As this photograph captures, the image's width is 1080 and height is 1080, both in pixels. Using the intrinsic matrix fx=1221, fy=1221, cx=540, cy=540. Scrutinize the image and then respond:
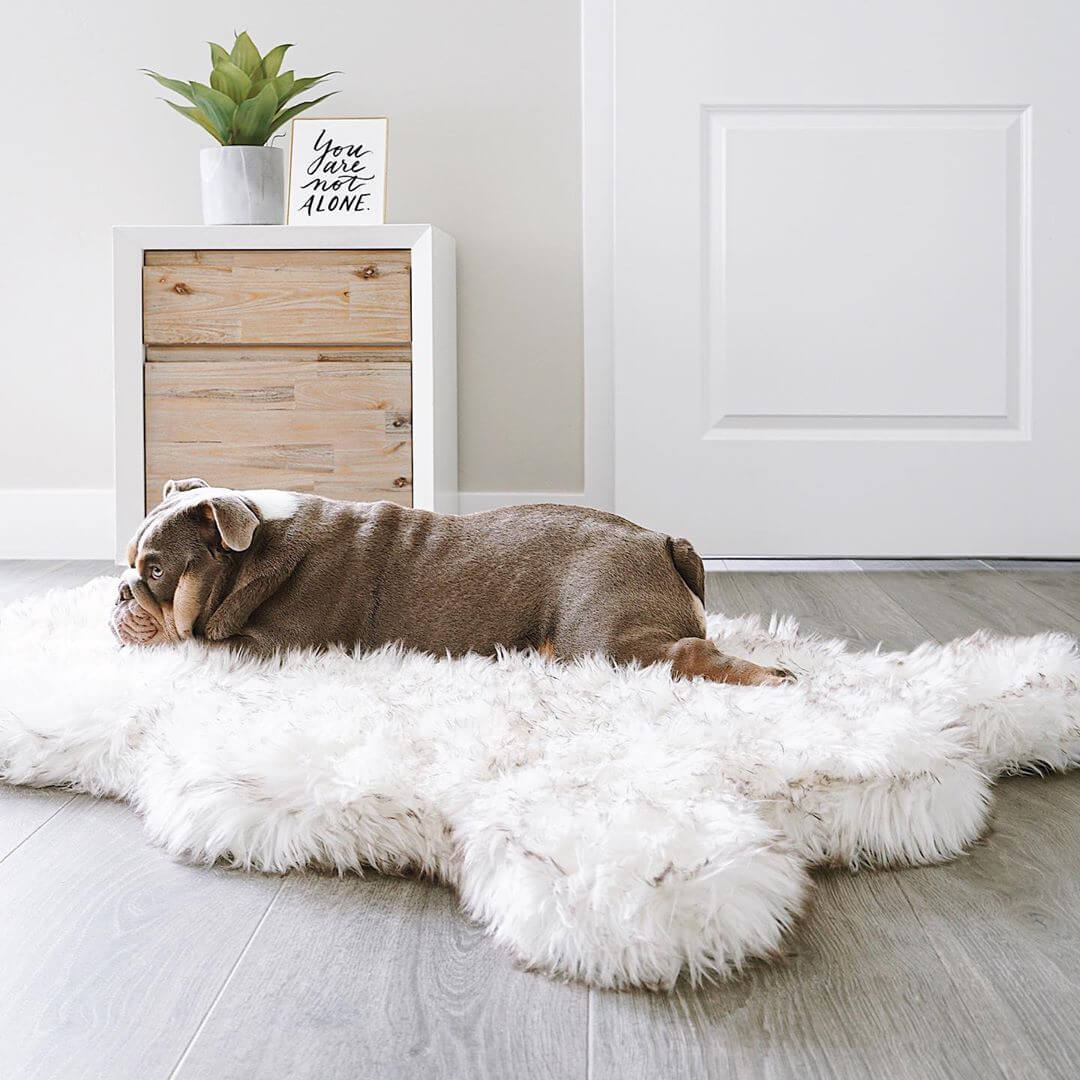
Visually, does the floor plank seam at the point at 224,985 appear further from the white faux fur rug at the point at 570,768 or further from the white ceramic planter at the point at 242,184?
the white ceramic planter at the point at 242,184

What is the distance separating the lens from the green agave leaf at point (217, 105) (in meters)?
2.31

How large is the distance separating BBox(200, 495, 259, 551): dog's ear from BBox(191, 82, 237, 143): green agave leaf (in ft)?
4.04

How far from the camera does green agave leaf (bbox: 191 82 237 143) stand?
7.59 feet

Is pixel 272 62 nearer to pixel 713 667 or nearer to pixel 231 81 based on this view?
pixel 231 81

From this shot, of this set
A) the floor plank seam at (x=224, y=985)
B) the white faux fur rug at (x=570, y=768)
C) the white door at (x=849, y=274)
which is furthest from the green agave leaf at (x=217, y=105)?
the floor plank seam at (x=224, y=985)

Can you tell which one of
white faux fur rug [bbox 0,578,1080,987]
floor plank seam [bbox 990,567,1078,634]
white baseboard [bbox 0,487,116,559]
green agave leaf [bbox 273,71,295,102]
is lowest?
white faux fur rug [bbox 0,578,1080,987]

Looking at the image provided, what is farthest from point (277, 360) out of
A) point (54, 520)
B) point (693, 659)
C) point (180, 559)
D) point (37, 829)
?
point (37, 829)

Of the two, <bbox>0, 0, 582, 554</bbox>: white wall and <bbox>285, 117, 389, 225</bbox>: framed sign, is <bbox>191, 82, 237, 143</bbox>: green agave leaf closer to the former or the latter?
<bbox>285, 117, 389, 225</bbox>: framed sign

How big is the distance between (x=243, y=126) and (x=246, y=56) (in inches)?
5.0

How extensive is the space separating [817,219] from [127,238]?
136 centimetres

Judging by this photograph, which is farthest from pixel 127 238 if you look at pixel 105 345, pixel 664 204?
pixel 664 204

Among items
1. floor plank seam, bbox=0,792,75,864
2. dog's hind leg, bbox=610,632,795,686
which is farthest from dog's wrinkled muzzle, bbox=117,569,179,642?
dog's hind leg, bbox=610,632,795,686

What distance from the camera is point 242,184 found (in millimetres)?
2340

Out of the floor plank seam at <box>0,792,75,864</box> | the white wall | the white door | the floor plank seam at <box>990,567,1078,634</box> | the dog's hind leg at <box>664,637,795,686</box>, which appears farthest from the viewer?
the white wall
